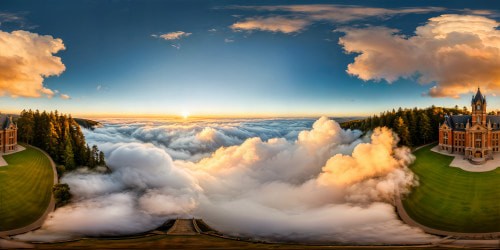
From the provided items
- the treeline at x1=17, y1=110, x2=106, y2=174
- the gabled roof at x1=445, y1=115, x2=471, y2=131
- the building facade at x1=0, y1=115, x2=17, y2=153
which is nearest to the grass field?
the gabled roof at x1=445, y1=115, x2=471, y2=131

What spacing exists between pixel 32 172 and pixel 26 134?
9.49 metres

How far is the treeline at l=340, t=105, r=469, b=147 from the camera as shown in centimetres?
4756

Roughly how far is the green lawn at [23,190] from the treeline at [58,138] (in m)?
3.54

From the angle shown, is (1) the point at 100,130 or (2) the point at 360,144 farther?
(1) the point at 100,130

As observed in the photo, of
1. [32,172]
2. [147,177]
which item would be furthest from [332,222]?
[32,172]

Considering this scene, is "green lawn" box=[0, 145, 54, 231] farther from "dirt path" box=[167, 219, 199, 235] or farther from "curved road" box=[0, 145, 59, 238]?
"dirt path" box=[167, 219, 199, 235]

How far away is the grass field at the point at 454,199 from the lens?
35103 mm

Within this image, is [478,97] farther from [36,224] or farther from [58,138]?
[58,138]

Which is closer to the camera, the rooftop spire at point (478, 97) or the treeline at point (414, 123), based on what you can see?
the rooftop spire at point (478, 97)

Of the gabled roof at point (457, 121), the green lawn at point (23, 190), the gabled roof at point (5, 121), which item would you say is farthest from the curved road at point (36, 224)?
the gabled roof at point (457, 121)

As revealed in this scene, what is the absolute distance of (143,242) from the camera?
3509 centimetres

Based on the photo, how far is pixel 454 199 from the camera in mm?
37594

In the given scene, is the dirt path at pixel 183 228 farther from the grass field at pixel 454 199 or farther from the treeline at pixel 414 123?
the treeline at pixel 414 123

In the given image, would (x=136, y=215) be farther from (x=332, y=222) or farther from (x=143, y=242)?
(x=332, y=222)
